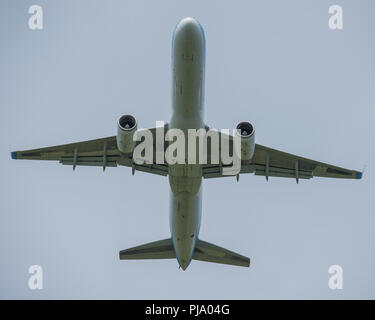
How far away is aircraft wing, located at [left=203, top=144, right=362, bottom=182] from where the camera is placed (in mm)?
26172

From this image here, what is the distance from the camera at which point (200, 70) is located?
2102 cm

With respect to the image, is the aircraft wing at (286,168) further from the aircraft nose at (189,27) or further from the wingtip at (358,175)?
the aircraft nose at (189,27)

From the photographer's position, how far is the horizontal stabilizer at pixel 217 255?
89.3 ft

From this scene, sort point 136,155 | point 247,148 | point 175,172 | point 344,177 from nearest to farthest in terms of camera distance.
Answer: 1. point 247,148
2. point 175,172
3. point 136,155
4. point 344,177

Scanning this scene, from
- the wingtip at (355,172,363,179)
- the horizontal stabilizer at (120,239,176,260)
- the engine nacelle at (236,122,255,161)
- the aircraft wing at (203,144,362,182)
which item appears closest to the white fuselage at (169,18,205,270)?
the horizontal stabilizer at (120,239,176,260)

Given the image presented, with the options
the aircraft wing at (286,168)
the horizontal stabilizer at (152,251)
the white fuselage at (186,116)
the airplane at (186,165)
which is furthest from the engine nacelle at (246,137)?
the horizontal stabilizer at (152,251)

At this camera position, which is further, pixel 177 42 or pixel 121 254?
pixel 121 254

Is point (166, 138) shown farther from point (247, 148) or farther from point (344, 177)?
point (344, 177)

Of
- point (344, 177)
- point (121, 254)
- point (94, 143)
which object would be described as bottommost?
point (121, 254)

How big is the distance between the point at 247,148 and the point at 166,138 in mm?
3825

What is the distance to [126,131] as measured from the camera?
69.4 feet

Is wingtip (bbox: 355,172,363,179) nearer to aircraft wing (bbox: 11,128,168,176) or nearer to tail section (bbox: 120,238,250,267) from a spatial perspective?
tail section (bbox: 120,238,250,267)

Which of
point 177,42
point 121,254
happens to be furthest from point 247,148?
point 121,254

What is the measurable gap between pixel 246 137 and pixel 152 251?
9.05 meters
